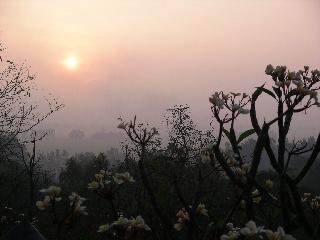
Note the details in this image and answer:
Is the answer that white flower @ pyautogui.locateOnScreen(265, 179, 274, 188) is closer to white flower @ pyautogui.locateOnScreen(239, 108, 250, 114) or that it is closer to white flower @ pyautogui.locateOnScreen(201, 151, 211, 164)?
white flower @ pyautogui.locateOnScreen(201, 151, 211, 164)

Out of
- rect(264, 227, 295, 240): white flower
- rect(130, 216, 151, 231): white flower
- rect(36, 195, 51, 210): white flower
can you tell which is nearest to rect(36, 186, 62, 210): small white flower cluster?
rect(36, 195, 51, 210): white flower

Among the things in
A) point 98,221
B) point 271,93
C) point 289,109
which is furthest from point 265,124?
point 98,221

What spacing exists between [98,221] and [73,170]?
104ft

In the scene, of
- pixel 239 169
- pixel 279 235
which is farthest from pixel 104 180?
pixel 279 235

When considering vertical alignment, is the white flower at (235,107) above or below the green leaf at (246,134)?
above

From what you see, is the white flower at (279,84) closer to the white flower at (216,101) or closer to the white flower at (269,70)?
the white flower at (269,70)

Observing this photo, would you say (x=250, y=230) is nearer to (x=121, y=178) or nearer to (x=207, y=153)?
(x=207, y=153)

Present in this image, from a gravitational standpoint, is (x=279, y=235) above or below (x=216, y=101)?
below

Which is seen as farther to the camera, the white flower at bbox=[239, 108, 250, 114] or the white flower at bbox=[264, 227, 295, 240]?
the white flower at bbox=[239, 108, 250, 114]

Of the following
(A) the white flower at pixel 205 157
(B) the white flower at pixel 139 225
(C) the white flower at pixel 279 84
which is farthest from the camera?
(A) the white flower at pixel 205 157

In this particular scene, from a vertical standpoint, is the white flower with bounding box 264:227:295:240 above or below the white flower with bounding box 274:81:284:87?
below

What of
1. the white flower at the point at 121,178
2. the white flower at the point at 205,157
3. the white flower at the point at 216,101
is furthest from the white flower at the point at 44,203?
the white flower at the point at 216,101

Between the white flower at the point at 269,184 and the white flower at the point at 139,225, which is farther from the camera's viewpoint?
the white flower at the point at 269,184

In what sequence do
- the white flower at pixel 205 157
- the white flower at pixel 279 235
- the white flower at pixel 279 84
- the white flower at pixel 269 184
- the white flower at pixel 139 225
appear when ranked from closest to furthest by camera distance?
1. the white flower at pixel 279 235
2. the white flower at pixel 139 225
3. the white flower at pixel 279 84
4. the white flower at pixel 205 157
5. the white flower at pixel 269 184
